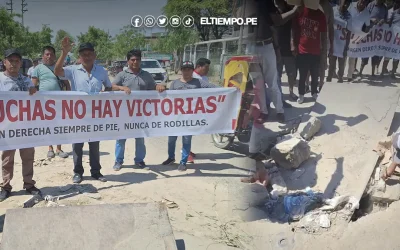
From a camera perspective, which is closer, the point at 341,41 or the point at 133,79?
the point at 133,79

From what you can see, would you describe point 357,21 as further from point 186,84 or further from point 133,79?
Result: point 133,79

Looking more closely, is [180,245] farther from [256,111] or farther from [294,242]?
[256,111]

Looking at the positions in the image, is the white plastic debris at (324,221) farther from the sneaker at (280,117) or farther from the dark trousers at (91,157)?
the dark trousers at (91,157)

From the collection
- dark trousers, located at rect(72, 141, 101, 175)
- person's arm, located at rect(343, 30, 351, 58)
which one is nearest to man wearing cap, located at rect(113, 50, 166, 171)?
dark trousers, located at rect(72, 141, 101, 175)

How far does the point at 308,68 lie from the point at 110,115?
8.77ft

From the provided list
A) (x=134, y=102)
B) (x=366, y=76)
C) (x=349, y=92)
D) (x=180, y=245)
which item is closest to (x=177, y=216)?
(x=180, y=245)

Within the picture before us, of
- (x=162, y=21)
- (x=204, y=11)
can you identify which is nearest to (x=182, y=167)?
(x=204, y=11)

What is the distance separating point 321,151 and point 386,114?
3.31 ft

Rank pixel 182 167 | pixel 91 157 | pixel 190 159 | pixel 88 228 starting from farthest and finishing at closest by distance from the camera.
Result: 1. pixel 190 159
2. pixel 182 167
3. pixel 91 157
4. pixel 88 228

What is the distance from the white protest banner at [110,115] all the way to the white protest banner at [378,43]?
78.7 inches

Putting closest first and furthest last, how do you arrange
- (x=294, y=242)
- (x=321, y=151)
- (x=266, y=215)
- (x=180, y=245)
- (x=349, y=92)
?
(x=180, y=245) → (x=294, y=242) → (x=266, y=215) → (x=321, y=151) → (x=349, y=92)

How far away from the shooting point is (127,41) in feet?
76.2

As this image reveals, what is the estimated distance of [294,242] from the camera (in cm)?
405

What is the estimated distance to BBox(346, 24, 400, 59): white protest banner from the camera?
574cm
